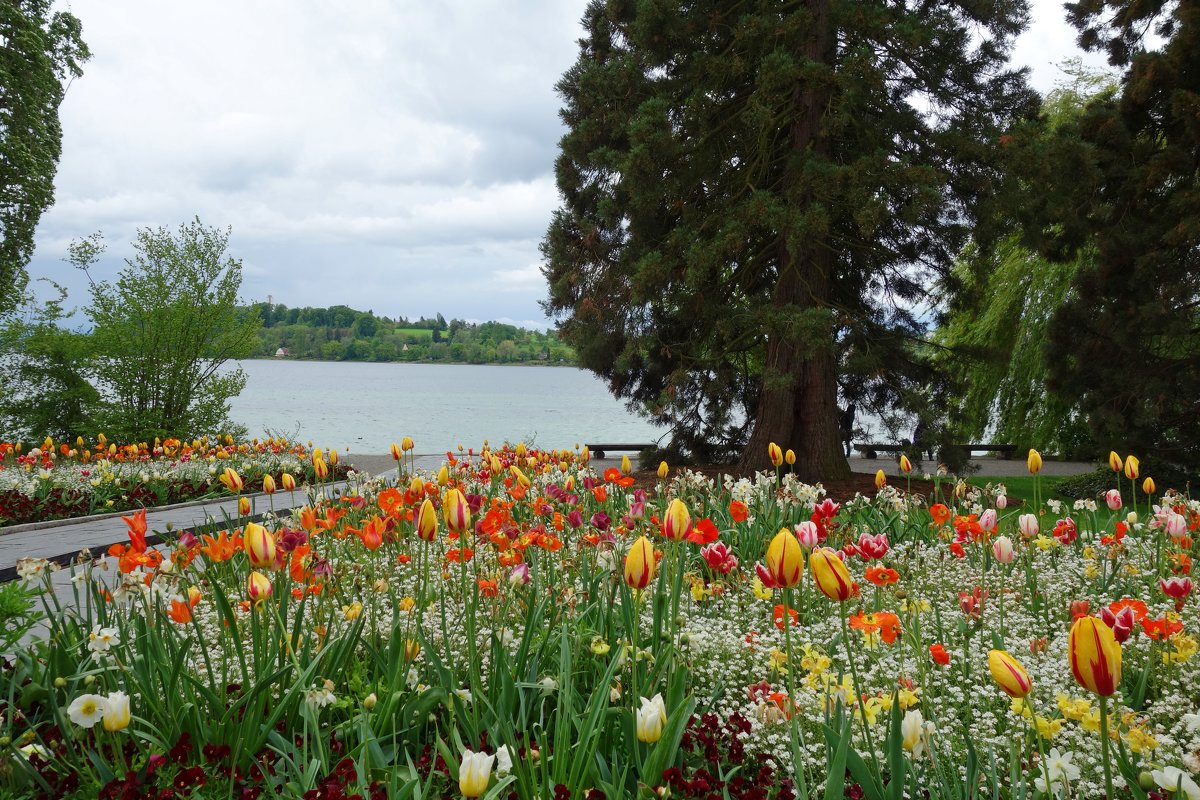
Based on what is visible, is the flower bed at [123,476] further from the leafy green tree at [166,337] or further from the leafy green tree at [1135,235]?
the leafy green tree at [1135,235]

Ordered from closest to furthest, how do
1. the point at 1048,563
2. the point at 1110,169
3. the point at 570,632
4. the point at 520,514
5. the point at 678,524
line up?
the point at 678,524
the point at 570,632
the point at 1048,563
the point at 520,514
the point at 1110,169

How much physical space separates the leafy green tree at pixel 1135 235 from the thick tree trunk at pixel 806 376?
2.60m

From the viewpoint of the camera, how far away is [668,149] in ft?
28.6

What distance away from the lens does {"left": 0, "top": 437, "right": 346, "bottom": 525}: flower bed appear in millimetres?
8016

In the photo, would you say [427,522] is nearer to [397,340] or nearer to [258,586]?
[258,586]

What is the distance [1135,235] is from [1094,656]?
1075 centimetres

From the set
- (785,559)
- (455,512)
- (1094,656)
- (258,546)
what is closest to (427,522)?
(455,512)

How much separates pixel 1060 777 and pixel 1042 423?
14.4 m

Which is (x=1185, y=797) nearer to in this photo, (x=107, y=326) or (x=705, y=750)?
A: (x=705, y=750)

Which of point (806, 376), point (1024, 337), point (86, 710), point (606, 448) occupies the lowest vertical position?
point (606, 448)

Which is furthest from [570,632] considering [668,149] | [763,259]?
[763,259]

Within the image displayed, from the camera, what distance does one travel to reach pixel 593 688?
2635 millimetres

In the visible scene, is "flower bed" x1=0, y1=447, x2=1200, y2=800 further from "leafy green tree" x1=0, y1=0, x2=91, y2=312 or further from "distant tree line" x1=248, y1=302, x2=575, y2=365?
"distant tree line" x1=248, y1=302, x2=575, y2=365

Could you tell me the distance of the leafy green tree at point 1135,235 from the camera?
945 centimetres
